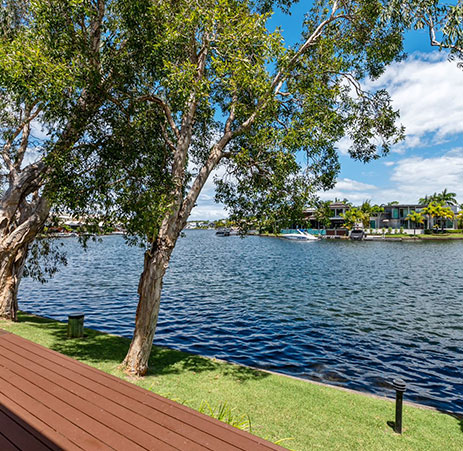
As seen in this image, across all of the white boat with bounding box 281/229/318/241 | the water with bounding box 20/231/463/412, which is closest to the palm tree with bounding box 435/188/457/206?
the white boat with bounding box 281/229/318/241

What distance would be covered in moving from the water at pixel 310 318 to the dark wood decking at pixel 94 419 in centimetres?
777

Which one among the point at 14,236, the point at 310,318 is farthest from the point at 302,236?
the point at 14,236

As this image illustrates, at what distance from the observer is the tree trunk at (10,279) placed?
42.0 feet

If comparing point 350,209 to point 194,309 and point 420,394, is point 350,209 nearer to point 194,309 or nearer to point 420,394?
point 194,309

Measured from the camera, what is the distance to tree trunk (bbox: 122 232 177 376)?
898cm

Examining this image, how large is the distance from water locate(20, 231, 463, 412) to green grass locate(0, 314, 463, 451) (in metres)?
2.30

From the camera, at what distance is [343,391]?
9125mm

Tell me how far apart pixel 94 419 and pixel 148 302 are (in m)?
4.66

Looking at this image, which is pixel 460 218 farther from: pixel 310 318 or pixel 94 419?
pixel 94 419

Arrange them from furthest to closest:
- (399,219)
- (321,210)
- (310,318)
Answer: (399,219), (310,318), (321,210)

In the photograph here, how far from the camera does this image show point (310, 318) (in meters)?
18.8

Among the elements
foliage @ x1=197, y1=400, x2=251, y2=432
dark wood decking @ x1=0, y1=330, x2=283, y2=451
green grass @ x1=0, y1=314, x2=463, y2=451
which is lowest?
green grass @ x1=0, y1=314, x2=463, y2=451

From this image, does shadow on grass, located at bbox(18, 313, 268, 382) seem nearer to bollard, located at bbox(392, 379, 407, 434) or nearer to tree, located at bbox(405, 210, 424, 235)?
bollard, located at bbox(392, 379, 407, 434)

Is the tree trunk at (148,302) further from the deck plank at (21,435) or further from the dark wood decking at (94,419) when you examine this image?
the deck plank at (21,435)
